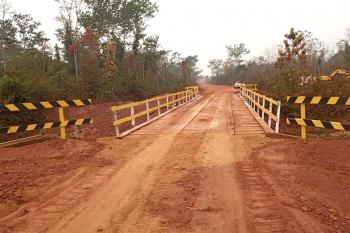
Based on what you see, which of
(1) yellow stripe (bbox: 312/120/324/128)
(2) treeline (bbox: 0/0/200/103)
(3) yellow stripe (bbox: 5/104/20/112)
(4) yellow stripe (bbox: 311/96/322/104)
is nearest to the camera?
(1) yellow stripe (bbox: 312/120/324/128)

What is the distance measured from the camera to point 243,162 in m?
7.70

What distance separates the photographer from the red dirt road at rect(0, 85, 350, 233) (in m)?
4.71

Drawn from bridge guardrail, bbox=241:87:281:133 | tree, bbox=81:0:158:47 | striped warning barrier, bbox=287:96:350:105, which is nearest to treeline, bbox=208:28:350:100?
bridge guardrail, bbox=241:87:281:133

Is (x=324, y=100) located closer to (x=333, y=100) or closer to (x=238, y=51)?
(x=333, y=100)

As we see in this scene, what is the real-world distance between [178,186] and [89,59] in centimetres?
3032

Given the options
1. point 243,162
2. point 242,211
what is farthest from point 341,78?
point 242,211

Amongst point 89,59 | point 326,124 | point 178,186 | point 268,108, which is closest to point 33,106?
point 178,186

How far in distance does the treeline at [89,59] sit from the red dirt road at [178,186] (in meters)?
11.3

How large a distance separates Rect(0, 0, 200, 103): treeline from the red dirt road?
11256 millimetres

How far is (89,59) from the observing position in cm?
3462

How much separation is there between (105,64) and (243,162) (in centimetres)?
3488

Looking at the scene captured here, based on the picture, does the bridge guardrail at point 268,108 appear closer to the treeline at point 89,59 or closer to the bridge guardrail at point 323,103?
the bridge guardrail at point 323,103

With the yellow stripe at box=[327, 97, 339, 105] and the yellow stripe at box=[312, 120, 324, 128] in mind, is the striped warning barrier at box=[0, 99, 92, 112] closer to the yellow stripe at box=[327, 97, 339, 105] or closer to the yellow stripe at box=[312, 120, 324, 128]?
the yellow stripe at box=[312, 120, 324, 128]

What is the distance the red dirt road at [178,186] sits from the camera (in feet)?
15.5
